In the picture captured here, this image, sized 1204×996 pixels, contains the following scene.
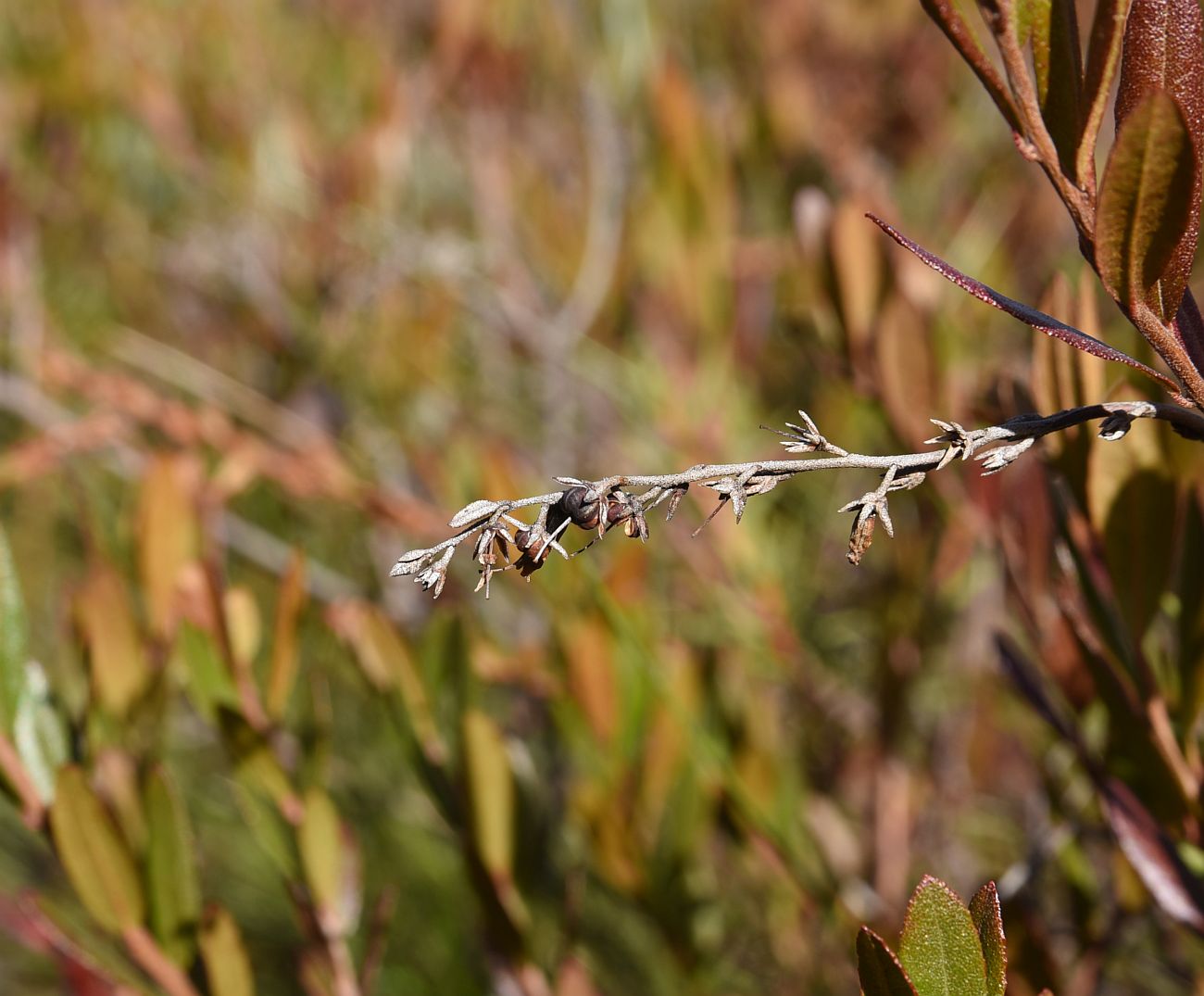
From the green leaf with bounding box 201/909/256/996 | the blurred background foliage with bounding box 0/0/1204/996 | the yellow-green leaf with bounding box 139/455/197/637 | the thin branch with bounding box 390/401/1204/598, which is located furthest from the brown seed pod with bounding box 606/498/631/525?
the yellow-green leaf with bounding box 139/455/197/637

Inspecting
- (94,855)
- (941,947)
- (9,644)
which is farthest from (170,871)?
(941,947)

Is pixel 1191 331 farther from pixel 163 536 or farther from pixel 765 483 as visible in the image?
pixel 163 536

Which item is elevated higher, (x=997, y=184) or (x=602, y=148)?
(x=602, y=148)

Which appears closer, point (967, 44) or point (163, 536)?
point (967, 44)

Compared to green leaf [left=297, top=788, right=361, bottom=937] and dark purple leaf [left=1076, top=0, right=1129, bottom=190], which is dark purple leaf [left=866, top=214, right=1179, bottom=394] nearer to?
dark purple leaf [left=1076, top=0, right=1129, bottom=190]

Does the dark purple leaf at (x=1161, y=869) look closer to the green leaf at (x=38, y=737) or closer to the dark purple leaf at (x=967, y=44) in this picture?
the dark purple leaf at (x=967, y=44)

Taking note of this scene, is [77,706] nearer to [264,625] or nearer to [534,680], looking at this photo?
[534,680]

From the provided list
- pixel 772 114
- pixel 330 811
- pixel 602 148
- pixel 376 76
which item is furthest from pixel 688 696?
pixel 376 76
